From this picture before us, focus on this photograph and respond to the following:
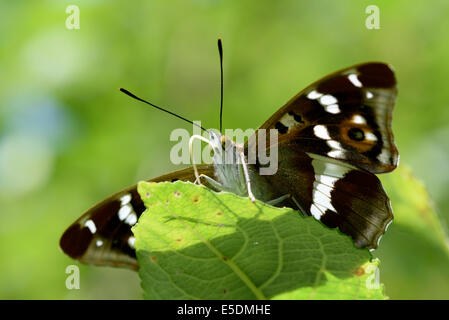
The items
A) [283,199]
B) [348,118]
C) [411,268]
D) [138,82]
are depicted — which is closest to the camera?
[348,118]

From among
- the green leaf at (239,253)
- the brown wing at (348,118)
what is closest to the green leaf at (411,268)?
the brown wing at (348,118)

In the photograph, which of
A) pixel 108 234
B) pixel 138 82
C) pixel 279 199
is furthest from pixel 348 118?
pixel 138 82

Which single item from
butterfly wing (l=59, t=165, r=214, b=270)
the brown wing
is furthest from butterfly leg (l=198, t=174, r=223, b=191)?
the brown wing

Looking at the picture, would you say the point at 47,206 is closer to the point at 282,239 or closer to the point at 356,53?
the point at 356,53

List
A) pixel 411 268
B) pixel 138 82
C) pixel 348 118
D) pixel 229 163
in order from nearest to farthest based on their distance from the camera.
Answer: pixel 348 118
pixel 229 163
pixel 411 268
pixel 138 82

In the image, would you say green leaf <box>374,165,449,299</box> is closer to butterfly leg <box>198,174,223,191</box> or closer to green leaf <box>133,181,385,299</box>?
butterfly leg <box>198,174,223,191</box>

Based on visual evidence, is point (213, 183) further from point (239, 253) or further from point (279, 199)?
point (239, 253)

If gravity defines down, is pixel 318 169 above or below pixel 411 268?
above
